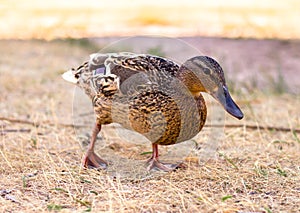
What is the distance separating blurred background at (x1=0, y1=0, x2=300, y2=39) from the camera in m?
12.3

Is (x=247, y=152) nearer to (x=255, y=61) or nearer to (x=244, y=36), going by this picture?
(x=255, y=61)

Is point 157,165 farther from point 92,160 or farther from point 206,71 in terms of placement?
point 206,71

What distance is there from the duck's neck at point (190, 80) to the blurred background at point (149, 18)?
26.2ft

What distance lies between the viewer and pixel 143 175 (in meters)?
4.03

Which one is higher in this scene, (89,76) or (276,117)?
(89,76)

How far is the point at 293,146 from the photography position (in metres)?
4.80

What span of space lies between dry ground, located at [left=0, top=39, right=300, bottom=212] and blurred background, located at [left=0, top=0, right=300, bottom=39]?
5.67 metres

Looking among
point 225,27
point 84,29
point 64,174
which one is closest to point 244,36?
point 225,27

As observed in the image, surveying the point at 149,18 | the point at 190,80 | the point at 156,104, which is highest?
the point at 190,80

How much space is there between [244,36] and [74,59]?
381cm

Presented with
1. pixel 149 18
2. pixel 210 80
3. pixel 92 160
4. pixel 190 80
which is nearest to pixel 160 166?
pixel 92 160

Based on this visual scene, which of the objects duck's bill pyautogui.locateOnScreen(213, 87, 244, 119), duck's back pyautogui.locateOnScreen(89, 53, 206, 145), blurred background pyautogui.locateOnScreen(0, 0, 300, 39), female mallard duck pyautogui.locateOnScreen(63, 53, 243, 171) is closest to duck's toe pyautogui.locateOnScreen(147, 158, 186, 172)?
female mallard duck pyautogui.locateOnScreen(63, 53, 243, 171)

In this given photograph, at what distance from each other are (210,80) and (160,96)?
363 mm

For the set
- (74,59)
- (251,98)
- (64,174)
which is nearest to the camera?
(64,174)
